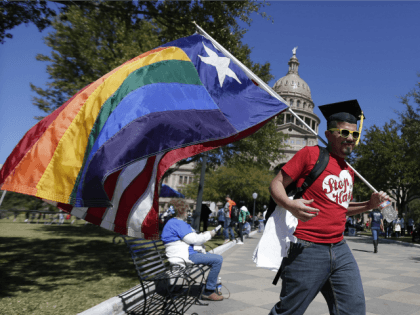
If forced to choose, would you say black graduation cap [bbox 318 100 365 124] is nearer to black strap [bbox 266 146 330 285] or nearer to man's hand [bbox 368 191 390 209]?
black strap [bbox 266 146 330 285]

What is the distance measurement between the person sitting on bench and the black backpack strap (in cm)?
261

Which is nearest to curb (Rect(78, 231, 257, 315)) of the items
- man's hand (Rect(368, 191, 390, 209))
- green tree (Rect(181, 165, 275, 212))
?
man's hand (Rect(368, 191, 390, 209))

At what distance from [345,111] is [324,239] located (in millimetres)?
1021

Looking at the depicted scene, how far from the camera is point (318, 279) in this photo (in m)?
2.43

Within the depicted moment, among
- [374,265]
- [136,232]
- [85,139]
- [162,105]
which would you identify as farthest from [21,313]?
[374,265]

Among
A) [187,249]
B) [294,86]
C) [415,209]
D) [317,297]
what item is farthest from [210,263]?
[294,86]

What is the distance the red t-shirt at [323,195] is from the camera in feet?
8.23

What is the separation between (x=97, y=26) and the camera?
579 inches

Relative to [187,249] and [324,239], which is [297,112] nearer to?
[187,249]

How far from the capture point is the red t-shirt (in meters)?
2.51

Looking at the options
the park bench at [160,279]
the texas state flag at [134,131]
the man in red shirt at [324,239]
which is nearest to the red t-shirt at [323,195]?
the man in red shirt at [324,239]

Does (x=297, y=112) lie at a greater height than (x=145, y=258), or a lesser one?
greater

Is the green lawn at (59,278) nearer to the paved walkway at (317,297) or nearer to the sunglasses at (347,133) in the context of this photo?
the paved walkway at (317,297)

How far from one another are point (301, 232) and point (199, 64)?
257 cm
